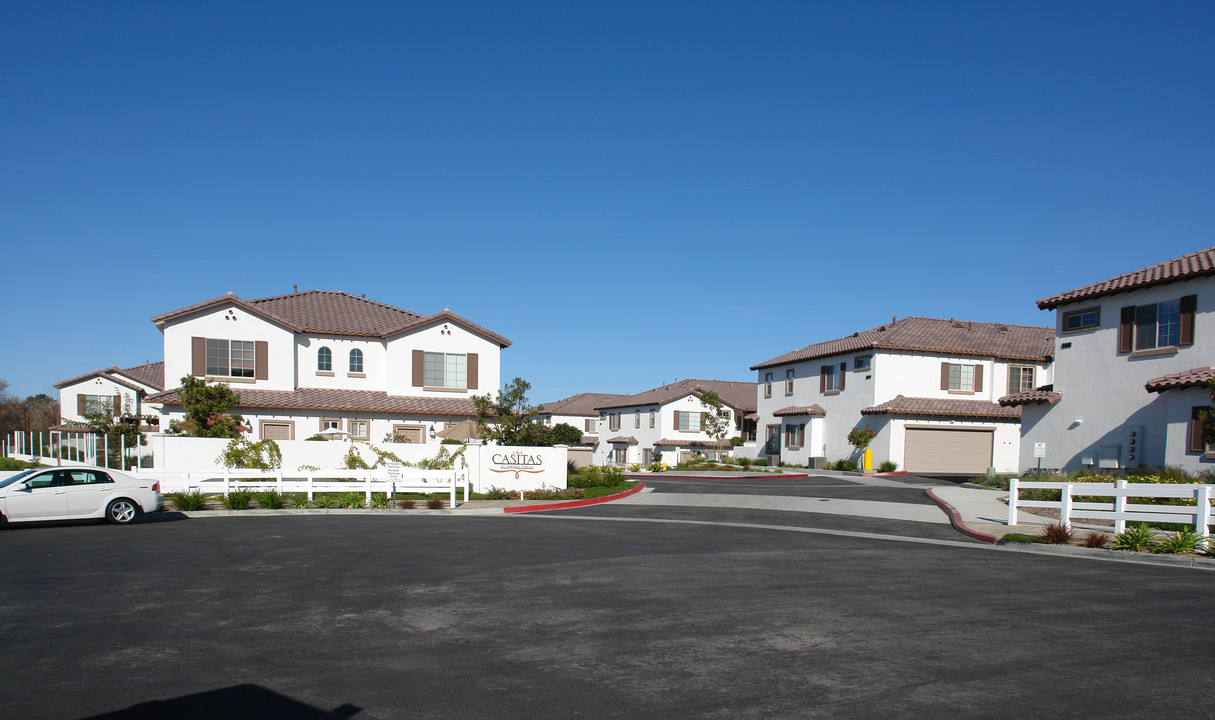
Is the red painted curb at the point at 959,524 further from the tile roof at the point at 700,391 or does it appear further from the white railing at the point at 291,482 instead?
the tile roof at the point at 700,391

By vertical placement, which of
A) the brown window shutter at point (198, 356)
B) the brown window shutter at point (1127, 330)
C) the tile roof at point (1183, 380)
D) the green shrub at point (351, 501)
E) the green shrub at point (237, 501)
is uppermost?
the brown window shutter at point (1127, 330)

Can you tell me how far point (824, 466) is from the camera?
46.2 m

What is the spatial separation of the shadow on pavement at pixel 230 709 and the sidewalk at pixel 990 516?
1503cm

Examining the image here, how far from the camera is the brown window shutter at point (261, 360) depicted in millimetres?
35281

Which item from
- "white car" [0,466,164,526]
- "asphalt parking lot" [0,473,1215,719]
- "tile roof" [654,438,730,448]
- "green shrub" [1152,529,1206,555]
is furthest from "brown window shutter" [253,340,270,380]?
"tile roof" [654,438,730,448]

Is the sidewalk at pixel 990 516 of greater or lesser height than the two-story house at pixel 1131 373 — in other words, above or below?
below

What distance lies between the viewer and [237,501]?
22938 mm

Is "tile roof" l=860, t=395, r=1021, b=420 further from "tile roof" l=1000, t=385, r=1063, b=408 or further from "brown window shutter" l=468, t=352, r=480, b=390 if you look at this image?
"brown window shutter" l=468, t=352, r=480, b=390

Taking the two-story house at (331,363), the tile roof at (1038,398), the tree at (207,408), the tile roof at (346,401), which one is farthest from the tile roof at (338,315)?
the tile roof at (1038,398)

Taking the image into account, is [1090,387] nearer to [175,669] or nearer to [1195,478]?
[1195,478]

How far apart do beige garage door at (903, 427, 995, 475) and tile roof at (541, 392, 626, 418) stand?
4139 centimetres

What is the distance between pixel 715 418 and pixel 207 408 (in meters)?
38.5

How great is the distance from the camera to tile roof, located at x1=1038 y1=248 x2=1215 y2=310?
24500 mm

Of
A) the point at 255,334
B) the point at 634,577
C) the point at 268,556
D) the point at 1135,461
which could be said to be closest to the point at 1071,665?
the point at 634,577
